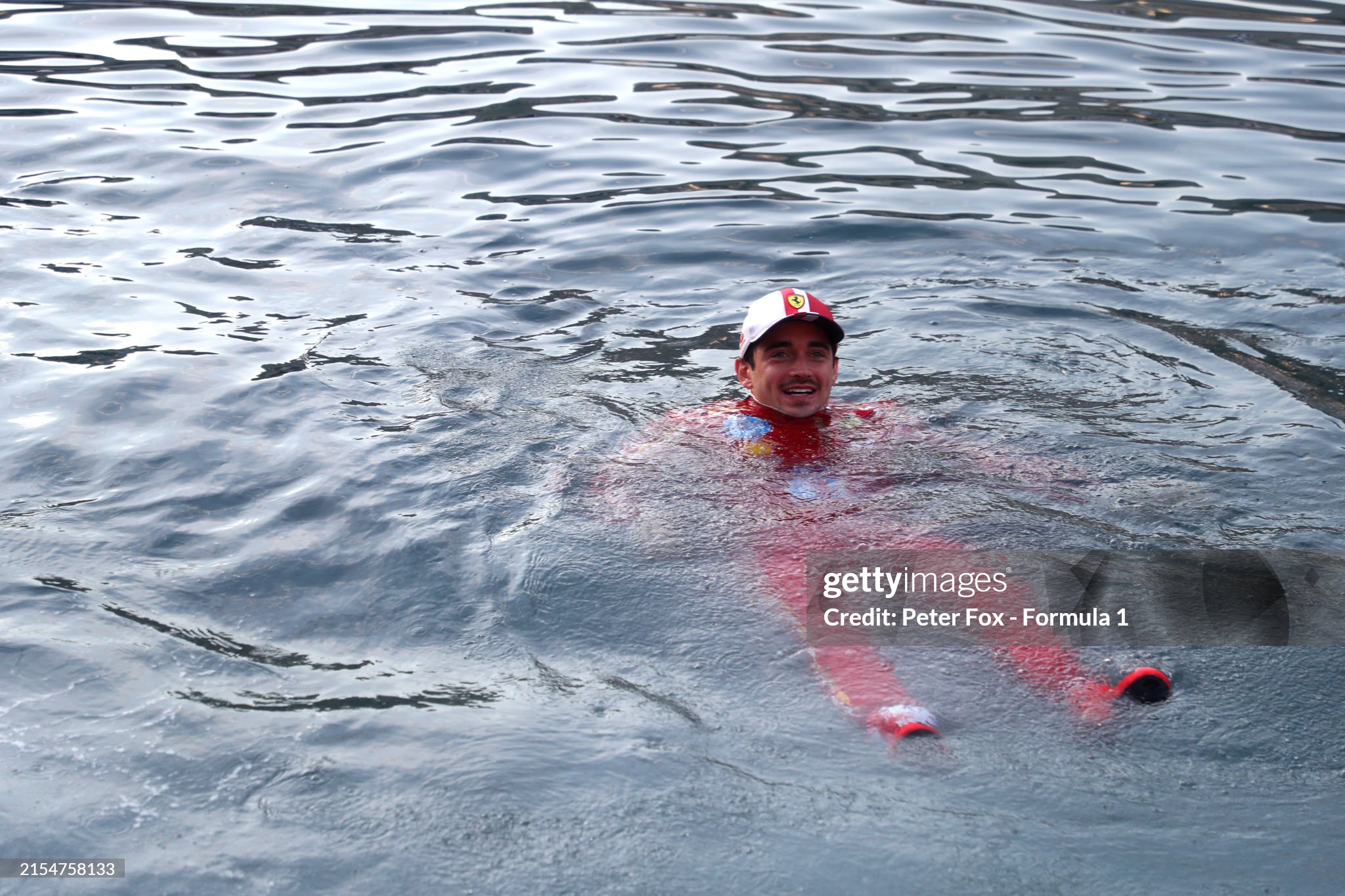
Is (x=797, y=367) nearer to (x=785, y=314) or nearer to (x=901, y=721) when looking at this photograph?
(x=785, y=314)

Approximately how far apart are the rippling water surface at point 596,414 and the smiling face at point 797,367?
59 cm

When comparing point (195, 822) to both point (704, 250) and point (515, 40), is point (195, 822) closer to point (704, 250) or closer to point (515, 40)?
point (704, 250)

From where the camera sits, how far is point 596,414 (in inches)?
270

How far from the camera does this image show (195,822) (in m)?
3.63

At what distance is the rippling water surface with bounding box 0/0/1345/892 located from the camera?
3660 mm

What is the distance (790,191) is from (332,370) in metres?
4.85

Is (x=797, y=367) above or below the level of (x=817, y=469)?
above

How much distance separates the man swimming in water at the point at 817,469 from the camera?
4.18 m

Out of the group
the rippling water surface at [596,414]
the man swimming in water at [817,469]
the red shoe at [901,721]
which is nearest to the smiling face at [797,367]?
the man swimming in water at [817,469]

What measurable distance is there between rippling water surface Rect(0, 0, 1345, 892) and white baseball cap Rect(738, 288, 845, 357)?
773 mm

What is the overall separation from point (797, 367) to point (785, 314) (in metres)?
0.28

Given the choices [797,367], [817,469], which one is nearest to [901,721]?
[817,469]

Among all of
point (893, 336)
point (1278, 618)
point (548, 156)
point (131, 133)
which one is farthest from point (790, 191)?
point (1278, 618)

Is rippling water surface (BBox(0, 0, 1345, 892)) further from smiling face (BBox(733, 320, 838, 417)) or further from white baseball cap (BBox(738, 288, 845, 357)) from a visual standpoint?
white baseball cap (BBox(738, 288, 845, 357))
